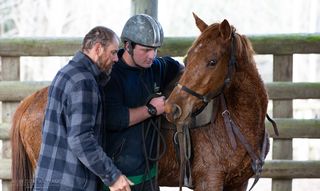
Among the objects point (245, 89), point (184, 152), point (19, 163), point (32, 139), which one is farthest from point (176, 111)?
point (19, 163)

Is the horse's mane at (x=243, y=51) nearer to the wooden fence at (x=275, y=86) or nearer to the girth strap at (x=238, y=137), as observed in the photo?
the girth strap at (x=238, y=137)

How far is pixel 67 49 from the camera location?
219 inches

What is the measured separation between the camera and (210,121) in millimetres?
3908

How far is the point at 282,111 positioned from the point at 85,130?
2.98m

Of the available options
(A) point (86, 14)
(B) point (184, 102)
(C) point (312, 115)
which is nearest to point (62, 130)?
(B) point (184, 102)

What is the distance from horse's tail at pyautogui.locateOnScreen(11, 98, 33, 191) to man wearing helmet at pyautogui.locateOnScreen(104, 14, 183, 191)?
787 mm

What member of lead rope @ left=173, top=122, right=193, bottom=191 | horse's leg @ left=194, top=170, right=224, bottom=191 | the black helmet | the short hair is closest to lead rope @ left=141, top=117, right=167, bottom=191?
lead rope @ left=173, top=122, right=193, bottom=191

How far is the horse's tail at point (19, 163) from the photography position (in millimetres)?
4230

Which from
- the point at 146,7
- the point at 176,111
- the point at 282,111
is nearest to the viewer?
the point at 176,111

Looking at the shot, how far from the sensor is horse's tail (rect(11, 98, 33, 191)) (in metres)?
4.23

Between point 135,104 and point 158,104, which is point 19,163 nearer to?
point 135,104

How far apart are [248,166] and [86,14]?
1765cm

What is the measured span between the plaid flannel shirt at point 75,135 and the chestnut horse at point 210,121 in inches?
21.0

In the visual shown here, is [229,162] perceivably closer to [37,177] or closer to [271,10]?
[37,177]
